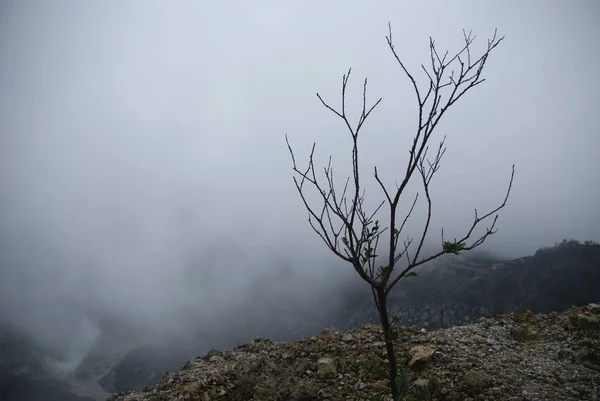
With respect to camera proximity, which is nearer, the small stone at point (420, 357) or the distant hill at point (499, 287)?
the small stone at point (420, 357)

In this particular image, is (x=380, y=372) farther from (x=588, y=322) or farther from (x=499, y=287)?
(x=499, y=287)

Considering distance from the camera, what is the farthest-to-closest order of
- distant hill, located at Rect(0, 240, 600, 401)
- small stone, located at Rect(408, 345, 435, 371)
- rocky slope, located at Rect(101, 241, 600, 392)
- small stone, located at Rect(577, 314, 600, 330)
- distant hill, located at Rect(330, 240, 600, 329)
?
distant hill, located at Rect(0, 240, 600, 401), rocky slope, located at Rect(101, 241, 600, 392), distant hill, located at Rect(330, 240, 600, 329), small stone, located at Rect(577, 314, 600, 330), small stone, located at Rect(408, 345, 435, 371)

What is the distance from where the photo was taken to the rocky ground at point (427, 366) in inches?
255

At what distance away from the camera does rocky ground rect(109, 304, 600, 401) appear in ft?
21.2

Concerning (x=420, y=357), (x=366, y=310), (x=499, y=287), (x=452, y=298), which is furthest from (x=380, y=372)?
(x=366, y=310)

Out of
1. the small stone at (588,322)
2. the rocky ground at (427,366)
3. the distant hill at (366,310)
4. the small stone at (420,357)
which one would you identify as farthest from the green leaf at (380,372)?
the distant hill at (366,310)

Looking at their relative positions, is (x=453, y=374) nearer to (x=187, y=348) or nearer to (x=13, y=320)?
(x=187, y=348)

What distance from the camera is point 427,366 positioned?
23.5ft

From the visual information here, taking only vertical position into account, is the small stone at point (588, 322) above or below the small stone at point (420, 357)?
below

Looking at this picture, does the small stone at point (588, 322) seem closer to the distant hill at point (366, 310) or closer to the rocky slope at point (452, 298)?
the distant hill at point (366, 310)

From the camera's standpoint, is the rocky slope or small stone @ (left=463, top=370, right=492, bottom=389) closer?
small stone @ (left=463, top=370, right=492, bottom=389)

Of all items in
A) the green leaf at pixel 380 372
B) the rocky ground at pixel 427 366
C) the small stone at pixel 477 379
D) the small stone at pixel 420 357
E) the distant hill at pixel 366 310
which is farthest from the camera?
the distant hill at pixel 366 310

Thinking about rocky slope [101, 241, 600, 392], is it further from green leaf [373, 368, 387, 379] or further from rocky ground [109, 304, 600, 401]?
green leaf [373, 368, 387, 379]

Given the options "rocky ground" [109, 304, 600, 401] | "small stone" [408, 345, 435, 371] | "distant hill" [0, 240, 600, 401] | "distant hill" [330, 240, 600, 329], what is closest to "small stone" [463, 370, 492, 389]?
"rocky ground" [109, 304, 600, 401]
